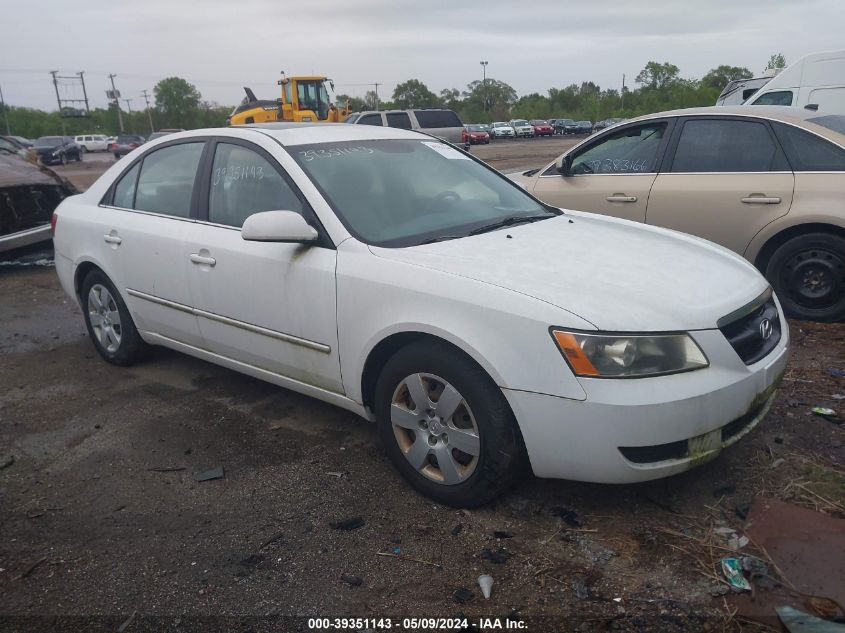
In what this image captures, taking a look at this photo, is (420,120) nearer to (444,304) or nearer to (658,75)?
(444,304)

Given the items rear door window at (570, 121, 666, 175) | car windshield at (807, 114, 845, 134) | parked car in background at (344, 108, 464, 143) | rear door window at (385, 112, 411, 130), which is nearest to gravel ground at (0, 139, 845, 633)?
car windshield at (807, 114, 845, 134)

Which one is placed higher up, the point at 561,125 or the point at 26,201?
the point at 26,201

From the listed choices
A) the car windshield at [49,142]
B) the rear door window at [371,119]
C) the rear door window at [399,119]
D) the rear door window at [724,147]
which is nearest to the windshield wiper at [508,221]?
the rear door window at [724,147]

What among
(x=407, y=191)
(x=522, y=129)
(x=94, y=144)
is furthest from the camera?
(x=94, y=144)

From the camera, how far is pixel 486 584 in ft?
8.48

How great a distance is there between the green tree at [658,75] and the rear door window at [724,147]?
307 ft

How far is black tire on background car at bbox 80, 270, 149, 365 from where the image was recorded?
4.86 meters

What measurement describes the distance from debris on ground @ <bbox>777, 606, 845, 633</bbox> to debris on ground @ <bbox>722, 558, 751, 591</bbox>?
145 millimetres

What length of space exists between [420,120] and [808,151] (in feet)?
60.5

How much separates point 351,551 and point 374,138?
242 centimetres

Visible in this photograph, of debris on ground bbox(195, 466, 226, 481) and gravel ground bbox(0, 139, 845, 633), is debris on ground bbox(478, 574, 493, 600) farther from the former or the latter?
debris on ground bbox(195, 466, 226, 481)

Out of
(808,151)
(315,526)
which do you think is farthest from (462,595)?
(808,151)

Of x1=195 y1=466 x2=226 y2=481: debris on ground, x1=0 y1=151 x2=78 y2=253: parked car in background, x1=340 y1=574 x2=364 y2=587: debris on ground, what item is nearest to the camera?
x1=340 y1=574 x2=364 y2=587: debris on ground

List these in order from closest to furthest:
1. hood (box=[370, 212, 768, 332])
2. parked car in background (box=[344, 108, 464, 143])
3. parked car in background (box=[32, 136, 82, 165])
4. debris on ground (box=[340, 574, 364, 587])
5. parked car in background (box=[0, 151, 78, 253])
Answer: debris on ground (box=[340, 574, 364, 587]) → hood (box=[370, 212, 768, 332]) → parked car in background (box=[0, 151, 78, 253]) → parked car in background (box=[344, 108, 464, 143]) → parked car in background (box=[32, 136, 82, 165])
